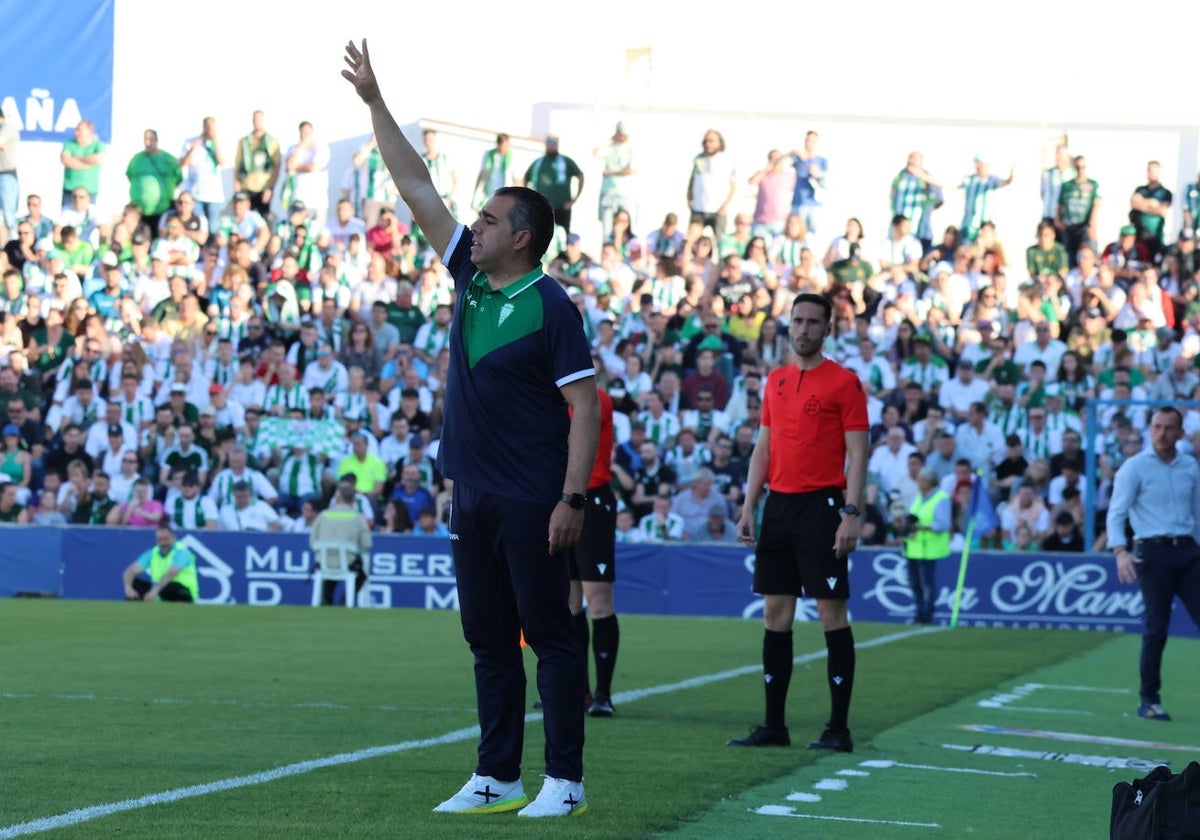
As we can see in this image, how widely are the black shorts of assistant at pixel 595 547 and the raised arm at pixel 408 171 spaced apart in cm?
411

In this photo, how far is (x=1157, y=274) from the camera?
88.7ft

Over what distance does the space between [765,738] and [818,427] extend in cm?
147

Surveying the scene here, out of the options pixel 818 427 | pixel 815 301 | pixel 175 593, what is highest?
pixel 815 301

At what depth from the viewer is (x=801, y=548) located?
9.47m

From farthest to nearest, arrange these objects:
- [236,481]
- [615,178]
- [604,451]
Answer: [615,178], [236,481], [604,451]

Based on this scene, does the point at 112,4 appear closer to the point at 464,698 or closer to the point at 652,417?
the point at 652,417

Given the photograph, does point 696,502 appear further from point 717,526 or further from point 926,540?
point 926,540

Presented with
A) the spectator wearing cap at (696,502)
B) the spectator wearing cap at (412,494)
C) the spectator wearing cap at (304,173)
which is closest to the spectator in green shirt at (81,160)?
the spectator wearing cap at (304,173)

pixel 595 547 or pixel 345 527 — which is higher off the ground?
pixel 595 547

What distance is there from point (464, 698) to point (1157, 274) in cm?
1791

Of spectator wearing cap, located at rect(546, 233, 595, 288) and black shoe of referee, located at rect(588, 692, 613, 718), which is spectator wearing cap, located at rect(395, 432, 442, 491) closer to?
spectator wearing cap, located at rect(546, 233, 595, 288)

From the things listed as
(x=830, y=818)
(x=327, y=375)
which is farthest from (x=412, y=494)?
(x=830, y=818)

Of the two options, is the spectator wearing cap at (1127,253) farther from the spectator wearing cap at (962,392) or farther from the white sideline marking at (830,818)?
the white sideline marking at (830,818)

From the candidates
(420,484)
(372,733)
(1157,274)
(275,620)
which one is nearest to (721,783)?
(372,733)
